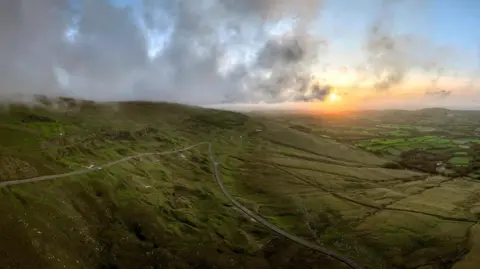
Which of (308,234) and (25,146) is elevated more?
(25,146)

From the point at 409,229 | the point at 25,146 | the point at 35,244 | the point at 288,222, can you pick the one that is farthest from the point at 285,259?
the point at 25,146

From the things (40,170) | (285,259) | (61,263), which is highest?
(40,170)

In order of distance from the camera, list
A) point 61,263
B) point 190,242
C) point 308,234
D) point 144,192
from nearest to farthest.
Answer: point 61,263, point 190,242, point 308,234, point 144,192

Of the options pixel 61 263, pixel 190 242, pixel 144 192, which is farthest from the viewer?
pixel 144 192

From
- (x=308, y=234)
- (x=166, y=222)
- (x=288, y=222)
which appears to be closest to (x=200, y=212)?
(x=166, y=222)

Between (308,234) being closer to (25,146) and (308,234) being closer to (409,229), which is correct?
(409,229)

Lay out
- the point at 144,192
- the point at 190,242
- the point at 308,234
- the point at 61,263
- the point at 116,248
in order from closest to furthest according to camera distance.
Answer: the point at 61,263, the point at 116,248, the point at 190,242, the point at 308,234, the point at 144,192

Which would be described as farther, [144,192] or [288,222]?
[144,192]

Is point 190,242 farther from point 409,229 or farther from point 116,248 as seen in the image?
point 409,229

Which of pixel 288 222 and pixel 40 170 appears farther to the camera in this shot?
pixel 288 222
